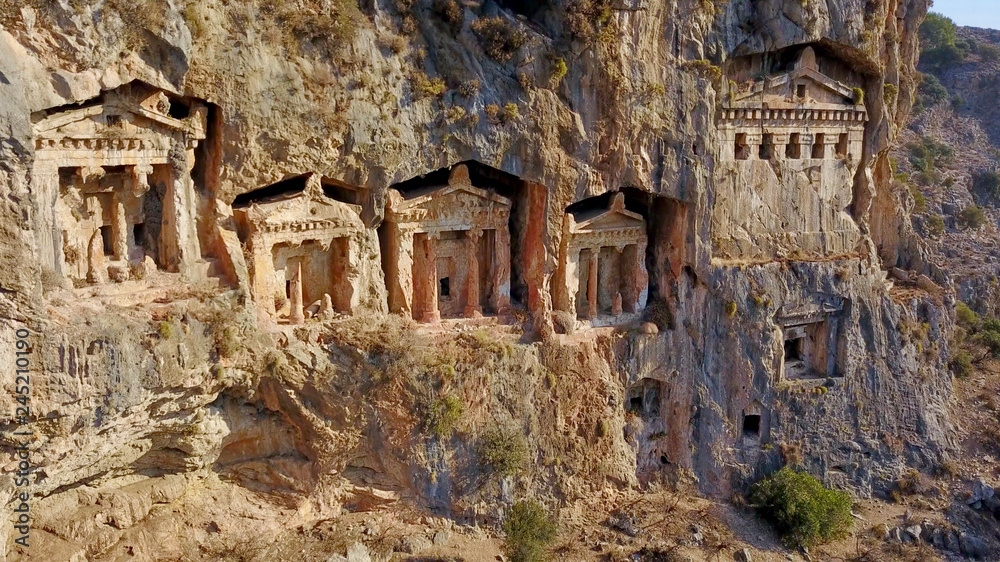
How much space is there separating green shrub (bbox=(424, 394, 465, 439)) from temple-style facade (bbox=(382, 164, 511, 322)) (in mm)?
2235

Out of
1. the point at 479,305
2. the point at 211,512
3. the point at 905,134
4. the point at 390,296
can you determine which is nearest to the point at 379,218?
the point at 390,296

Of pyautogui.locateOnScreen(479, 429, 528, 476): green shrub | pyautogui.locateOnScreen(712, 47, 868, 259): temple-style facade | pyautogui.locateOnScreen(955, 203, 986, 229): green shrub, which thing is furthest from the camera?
pyautogui.locateOnScreen(955, 203, 986, 229): green shrub

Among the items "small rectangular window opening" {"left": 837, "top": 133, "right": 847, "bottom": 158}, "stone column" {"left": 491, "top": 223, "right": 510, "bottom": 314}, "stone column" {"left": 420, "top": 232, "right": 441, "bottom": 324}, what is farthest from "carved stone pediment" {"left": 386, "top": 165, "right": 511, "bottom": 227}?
"small rectangular window opening" {"left": 837, "top": 133, "right": 847, "bottom": 158}

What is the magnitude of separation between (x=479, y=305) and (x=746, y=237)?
785cm

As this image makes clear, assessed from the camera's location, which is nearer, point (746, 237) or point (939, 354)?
point (746, 237)

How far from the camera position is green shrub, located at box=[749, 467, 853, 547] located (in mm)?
22141

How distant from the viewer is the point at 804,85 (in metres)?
24.2

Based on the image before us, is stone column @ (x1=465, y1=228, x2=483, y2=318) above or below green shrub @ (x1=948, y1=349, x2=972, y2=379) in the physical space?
above

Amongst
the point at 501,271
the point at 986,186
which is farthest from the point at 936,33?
the point at 501,271

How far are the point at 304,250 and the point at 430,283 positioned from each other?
3.26m

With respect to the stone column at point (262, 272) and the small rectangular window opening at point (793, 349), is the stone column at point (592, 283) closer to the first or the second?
the small rectangular window opening at point (793, 349)

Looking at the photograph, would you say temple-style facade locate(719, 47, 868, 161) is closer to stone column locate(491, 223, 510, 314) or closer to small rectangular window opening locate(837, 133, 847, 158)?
small rectangular window opening locate(837, 133, 847, 158)

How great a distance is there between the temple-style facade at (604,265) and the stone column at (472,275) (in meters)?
2.16

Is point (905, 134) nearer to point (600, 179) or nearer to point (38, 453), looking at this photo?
point (600, 179)
